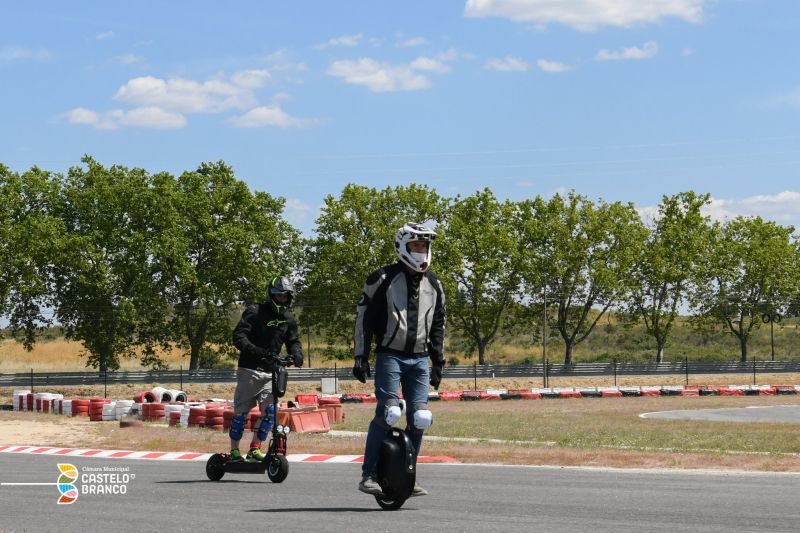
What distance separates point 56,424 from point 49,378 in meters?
31.6

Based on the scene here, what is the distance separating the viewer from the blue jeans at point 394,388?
8336 millimetres

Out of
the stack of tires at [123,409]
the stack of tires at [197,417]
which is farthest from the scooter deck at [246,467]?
the stack of tires at [123,409]

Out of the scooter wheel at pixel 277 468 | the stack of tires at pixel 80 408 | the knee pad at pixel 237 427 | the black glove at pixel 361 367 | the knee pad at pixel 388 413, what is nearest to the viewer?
the knee pad at pixel 388 413

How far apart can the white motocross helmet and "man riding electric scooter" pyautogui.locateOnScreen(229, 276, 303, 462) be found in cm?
267

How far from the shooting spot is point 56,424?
83.4ft

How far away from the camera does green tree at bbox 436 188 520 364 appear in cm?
7438

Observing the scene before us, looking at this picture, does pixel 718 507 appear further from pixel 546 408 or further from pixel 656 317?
pixel 656 317

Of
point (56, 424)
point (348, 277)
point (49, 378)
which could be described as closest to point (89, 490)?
point (56, 424)

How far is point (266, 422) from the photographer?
11.0 metres

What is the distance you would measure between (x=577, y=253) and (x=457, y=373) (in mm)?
17152

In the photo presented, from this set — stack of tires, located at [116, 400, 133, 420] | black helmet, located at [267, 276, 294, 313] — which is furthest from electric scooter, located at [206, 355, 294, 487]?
stack of tires, located at [116, 400, 133, 420]

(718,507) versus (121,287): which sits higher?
(121,287)

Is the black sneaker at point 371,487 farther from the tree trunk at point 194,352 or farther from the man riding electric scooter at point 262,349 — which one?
the tree trunk at point 194,352

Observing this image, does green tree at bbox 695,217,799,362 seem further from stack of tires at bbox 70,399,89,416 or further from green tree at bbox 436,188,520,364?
stack of tires at bbox 70,399,89,416
